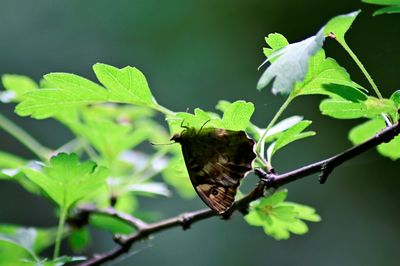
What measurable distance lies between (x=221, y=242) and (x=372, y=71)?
1039mm

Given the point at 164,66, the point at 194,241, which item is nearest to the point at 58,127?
the point at 164,66

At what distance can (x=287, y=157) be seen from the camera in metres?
2.39

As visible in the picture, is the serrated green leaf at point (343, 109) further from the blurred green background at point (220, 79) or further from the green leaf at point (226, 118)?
the blurred green background at point (220, 79)

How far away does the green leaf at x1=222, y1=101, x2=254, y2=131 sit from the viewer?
629mm

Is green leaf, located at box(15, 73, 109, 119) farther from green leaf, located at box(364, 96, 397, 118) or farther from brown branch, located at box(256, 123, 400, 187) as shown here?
green leaf, located at box(364, 96, 397, 118)

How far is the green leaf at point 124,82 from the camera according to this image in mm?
710

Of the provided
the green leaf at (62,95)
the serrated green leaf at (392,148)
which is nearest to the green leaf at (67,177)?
the green leaf at (62,95)

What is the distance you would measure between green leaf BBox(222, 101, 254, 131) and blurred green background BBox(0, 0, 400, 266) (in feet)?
4.63

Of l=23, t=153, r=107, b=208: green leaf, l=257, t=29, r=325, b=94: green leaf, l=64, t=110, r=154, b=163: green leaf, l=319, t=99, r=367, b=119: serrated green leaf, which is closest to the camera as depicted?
l=257, t=29, r=325, b=94: green leaf

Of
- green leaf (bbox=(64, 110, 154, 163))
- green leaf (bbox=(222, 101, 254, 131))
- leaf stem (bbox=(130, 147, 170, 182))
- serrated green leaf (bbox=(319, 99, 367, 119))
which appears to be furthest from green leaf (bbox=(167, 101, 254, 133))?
leaf stem (bbox=(130, 147, 170, 182))

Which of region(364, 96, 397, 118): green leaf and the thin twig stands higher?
region(364, 96, 397, 118): green leaf

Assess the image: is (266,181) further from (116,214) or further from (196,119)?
(116,214)

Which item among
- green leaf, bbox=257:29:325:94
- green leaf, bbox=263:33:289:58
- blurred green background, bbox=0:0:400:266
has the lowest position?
blurred green background, bbox=0:0:400:266

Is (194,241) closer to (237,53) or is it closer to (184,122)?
(237,53)
